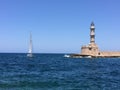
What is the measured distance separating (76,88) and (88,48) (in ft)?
317

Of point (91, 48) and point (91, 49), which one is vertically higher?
point (91, 48)

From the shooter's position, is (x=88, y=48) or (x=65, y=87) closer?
(x=65, y=87)

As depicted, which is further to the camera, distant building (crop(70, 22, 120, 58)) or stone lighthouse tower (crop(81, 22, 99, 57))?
distant building (crop(70, 22, 120, 58))

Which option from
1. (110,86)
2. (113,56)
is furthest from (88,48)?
(110,86)

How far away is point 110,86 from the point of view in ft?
104

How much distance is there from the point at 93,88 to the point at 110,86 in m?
2.39

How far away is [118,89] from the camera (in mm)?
29484

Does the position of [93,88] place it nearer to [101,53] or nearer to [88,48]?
[88,48]

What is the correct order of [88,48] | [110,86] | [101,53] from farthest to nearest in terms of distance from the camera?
[101,53], [88,48], [110,86]

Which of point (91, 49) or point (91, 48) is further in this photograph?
point (91, 49)

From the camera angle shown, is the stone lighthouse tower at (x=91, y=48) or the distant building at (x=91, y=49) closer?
the stone lighthouse tower at (x=91, y=48)

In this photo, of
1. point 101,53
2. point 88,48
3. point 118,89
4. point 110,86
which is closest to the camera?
point 118,89

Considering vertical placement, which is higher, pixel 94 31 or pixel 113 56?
pixel 94 31

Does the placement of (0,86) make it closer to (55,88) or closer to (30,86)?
(30,86)
